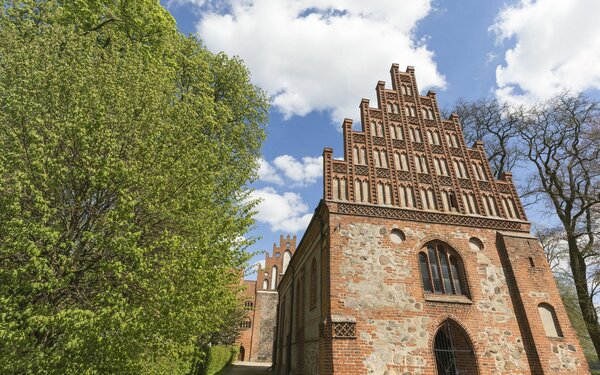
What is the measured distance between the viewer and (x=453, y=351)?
940 cm

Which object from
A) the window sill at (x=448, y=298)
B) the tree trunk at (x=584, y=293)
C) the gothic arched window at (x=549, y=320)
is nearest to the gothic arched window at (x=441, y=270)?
the window sill at (x=448, y=298)

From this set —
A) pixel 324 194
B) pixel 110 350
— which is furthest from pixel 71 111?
pixel 324 194

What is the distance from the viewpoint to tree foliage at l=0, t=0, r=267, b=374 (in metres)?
5.07

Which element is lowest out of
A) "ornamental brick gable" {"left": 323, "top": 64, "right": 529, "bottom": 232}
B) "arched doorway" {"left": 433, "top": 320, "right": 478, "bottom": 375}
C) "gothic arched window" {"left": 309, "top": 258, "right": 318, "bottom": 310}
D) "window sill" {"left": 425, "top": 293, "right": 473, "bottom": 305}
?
"arched doorway" {"left": 433, "top": 320, "right": 478, "bottom": 375}

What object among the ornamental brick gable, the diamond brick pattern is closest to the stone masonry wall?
the diamond brick pattern

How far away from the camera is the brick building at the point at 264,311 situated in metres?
39.7

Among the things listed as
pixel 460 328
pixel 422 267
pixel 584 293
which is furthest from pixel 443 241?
pixel 584 293

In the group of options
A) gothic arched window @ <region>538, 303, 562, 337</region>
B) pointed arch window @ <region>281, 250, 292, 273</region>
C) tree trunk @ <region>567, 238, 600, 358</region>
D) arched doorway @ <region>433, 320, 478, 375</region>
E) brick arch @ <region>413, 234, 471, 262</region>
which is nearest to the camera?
arched doorway @ <region>433, 320, 478, 375</region>

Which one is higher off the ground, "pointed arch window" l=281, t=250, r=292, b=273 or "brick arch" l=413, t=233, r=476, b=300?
"pointed arch window" l=281, t=250, r=292, b=273

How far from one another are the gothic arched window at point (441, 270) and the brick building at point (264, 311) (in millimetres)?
29651

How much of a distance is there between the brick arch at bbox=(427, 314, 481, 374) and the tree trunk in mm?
9756

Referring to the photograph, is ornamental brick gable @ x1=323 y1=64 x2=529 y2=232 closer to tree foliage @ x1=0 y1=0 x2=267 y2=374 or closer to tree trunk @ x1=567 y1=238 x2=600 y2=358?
tree foliage @ x1=0 y1=0 x2=267 y2=374

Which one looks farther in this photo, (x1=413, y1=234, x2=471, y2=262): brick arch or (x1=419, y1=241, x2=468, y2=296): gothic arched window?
(x1=413, y1=234, x2=471, y2=262): brick arch

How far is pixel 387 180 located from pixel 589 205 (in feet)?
38.7
